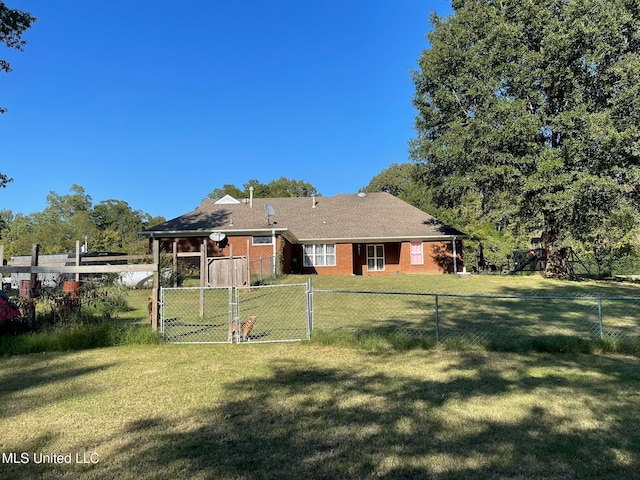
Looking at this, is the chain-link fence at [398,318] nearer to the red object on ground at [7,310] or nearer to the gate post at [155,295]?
the gate post at [155,295]

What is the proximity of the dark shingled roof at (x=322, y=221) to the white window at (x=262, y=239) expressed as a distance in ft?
1.83

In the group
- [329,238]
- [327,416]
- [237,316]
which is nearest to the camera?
[327,416]

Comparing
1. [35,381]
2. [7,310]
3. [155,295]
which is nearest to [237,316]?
[155,295]

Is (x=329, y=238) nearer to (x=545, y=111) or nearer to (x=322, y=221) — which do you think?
(x=322, y=221)

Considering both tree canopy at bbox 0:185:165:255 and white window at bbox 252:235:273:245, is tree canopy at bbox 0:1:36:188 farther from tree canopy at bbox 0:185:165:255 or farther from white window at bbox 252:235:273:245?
tree canopy at bbox 0:185:165:255

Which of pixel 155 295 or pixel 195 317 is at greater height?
pixel 155 295

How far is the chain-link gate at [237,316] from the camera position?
8.05 metres

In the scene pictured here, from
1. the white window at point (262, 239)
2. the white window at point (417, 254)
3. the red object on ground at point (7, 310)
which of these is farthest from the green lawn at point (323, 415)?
the white window at point (417, 254)

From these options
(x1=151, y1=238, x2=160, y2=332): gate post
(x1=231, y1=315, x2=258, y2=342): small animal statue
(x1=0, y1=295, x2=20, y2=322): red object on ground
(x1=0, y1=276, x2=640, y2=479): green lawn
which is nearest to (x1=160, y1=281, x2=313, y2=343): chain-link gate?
(x1=231, y1=315, x2=258, y2=342): small animal statue

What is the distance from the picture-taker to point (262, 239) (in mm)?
24891

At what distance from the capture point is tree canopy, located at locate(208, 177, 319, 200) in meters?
56.8

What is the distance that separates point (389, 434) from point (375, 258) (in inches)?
939

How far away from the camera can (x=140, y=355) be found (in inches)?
276

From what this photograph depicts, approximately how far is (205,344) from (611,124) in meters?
18.5
